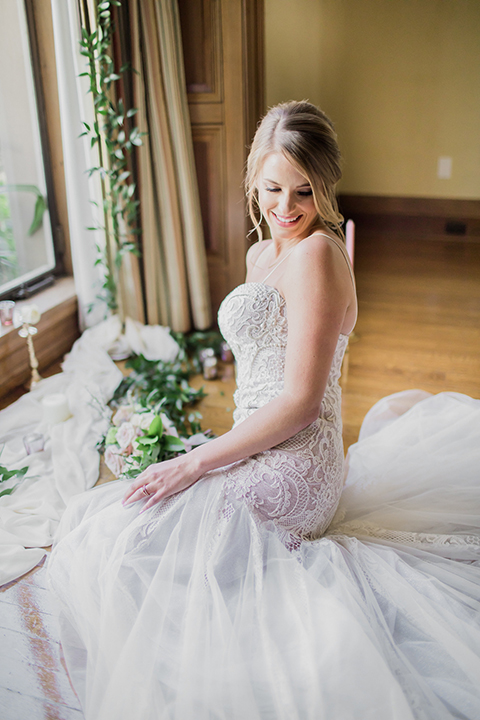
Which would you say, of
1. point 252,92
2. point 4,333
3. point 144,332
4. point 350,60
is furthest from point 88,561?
point 350,60

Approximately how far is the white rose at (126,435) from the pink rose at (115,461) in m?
0.03

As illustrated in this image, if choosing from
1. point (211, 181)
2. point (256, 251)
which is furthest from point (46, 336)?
point (256, 251)

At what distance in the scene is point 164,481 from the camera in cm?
129

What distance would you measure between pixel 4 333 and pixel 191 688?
1.77 meters

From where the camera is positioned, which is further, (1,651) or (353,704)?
(1,651)

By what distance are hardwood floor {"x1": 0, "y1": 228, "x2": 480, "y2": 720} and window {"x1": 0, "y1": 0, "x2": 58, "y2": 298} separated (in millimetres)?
729

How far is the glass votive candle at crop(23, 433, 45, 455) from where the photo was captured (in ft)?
6.82

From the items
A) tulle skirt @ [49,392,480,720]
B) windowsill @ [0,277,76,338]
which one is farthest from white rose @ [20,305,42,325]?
tulle skirt @ [49,392,480,720]

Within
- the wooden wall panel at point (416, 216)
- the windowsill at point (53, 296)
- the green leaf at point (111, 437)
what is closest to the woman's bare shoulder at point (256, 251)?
the green leaf at point (111, 437)

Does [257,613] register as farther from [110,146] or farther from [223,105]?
[223,105]

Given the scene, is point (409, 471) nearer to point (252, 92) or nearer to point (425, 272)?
point (252, 92)

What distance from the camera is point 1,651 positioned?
138cm

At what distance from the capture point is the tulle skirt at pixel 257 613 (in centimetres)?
98

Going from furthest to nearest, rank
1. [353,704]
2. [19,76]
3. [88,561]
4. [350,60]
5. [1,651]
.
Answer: [350,60] → [19,76] → [1,651] → [88,561] → [353,704]
